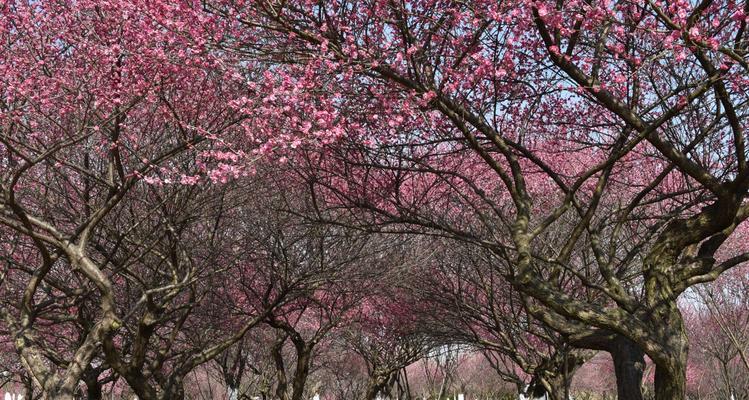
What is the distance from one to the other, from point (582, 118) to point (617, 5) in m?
2.53

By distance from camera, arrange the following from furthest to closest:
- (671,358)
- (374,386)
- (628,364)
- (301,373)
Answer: (374,386) → (301,373) → (628,364) → (671,358)

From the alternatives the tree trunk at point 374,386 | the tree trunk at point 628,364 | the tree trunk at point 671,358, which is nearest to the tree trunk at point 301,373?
the tree trunk at point 374,386

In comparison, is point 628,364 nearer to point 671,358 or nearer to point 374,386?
point 671,358

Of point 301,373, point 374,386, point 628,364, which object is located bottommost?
point 628,364

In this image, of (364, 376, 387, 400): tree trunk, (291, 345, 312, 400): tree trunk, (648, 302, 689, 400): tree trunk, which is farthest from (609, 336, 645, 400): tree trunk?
(364, 376, 387, 400): tree trunk

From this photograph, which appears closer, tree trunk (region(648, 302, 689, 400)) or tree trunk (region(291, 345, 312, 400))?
tree trunk (region(648, 302, 689, 400))

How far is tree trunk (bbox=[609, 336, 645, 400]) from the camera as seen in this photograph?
7.55 metres

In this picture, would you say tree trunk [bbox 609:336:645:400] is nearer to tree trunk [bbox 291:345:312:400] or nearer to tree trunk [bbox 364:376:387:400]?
tree trunk [bbox 291:345:312:400]

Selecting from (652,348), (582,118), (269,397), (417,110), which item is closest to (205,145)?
(417,110)

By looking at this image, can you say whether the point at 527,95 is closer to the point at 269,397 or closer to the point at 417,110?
the point at 417,110

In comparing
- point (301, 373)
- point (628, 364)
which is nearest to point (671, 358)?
point (628, 364)

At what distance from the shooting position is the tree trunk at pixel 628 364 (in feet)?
24.8

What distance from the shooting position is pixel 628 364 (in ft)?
24.9

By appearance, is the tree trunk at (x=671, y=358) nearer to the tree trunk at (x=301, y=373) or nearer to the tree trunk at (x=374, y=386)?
the tree trunk at (x=301, y=373)
